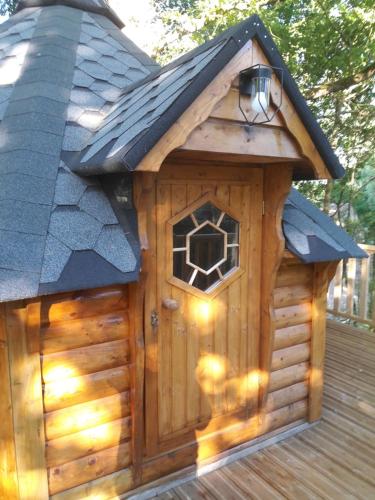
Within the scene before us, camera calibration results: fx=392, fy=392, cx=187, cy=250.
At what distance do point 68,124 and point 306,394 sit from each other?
8.77 feet

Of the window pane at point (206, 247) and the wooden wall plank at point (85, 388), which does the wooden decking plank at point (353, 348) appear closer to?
the window pane at point (206, 247)

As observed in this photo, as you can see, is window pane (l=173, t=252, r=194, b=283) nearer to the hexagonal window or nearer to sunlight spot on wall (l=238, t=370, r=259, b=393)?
the hexagonal window

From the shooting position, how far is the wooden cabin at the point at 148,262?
1.86 m

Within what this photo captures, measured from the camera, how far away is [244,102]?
208 cm

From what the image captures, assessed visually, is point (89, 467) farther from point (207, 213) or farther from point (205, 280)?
point (207, 213)

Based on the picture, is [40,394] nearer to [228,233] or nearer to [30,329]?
[30,329]

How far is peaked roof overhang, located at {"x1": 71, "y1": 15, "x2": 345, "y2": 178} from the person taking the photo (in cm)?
176

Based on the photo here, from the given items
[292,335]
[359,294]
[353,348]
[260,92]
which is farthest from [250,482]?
[359,294]

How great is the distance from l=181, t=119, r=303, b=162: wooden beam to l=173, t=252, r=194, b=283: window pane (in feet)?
Result: 2.30

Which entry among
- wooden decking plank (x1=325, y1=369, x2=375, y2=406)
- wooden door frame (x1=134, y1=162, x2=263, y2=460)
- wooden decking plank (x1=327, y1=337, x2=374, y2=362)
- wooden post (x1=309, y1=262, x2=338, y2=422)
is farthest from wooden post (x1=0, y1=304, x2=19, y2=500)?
wooden decking plank (x1=327, y1=337, x2=374, y2=362)

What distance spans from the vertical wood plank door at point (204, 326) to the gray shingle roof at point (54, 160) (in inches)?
18.8

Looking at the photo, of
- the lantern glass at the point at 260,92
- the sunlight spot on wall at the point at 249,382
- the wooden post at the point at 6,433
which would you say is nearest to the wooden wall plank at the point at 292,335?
the sunlight spot on wall at the point at 249,382

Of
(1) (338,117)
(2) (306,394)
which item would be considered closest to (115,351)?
(2) (306,394)

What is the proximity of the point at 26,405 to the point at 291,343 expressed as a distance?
6.34 feet
